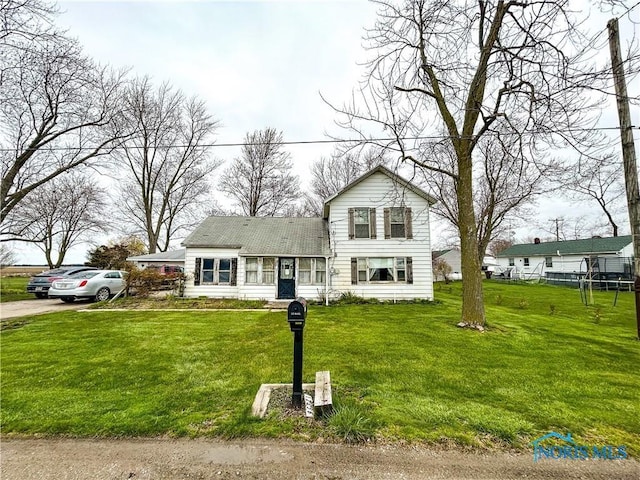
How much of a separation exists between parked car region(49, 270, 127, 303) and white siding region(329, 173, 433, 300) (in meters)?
10.7

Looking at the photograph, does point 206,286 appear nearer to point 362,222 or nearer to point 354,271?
point 354,271

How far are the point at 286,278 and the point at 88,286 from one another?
373 inches

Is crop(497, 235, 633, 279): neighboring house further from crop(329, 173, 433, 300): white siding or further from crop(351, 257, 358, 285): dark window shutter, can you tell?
crop(351, 257, 358, 285): dark window shutter

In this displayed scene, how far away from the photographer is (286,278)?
14398 mm

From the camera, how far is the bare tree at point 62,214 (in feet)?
62.6

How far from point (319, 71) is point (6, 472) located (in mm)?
9425

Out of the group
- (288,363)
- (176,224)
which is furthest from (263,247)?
(176,224)

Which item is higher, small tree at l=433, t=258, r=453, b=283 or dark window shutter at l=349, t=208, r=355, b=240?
dark window shutter at l=349, t=208, r=355, b=240

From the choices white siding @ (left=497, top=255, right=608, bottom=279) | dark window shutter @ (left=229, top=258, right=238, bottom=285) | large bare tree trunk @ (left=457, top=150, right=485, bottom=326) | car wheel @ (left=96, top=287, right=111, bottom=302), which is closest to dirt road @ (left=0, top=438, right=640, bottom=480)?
large bare tree trunk @ (left=457, top=150, right=485, bottom=326)

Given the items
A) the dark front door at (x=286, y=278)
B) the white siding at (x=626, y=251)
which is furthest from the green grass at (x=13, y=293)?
the white siding at (x=626, y=251)

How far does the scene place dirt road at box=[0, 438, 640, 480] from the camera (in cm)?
239

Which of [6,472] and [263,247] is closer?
[6,472]

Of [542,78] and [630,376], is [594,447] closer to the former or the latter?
[630,376]

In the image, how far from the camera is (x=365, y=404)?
3564 mm
